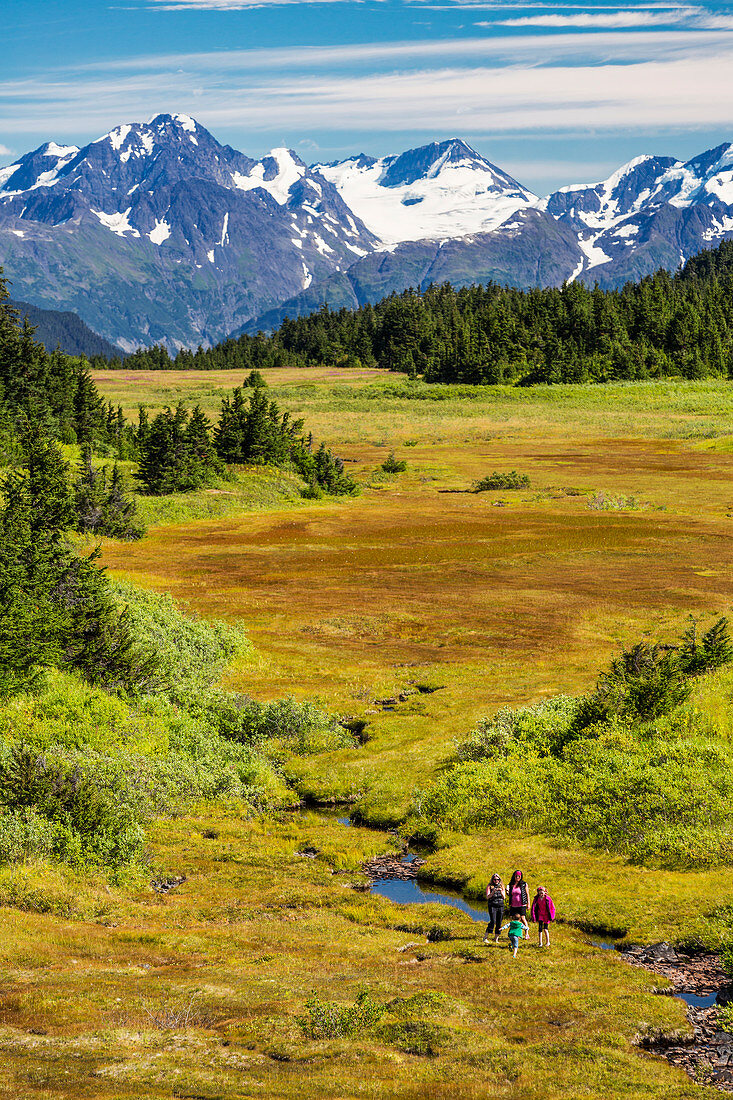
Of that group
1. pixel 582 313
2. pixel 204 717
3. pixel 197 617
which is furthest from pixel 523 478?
pixel 582 313

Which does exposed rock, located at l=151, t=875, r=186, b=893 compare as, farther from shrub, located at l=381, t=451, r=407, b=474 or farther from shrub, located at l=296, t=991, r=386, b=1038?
shrub, located at l=381, t=451, r=407, b=474

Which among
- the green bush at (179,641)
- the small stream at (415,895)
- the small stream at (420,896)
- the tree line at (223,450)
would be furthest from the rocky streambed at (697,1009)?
the tree line at (223,450)

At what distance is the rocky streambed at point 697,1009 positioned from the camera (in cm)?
1612

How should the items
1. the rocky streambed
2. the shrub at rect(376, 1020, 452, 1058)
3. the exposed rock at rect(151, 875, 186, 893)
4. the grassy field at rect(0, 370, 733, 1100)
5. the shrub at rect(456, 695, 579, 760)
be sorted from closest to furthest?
the grassy field at rect(0, 370, 733, 1100)
the shrub at rect(376, 1020, 452, 1058)
the rocky streambed
the exposed rock at rect(151, 875, 186, 893)
the shrub at rect(456, 695, 579, 760)

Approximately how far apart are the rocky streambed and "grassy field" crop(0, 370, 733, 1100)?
378mm

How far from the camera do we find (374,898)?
24078 millimetres

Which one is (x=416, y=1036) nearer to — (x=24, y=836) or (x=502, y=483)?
(x=24, y=836)

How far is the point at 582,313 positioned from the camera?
645ft

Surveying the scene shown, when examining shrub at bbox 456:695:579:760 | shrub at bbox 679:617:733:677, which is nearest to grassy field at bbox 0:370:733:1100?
shrub at bbox 456:695:579:760

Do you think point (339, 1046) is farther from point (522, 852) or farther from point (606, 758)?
point (606, 758)

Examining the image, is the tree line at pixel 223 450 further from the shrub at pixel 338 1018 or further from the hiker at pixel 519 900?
the shrub at pixel 338 1018

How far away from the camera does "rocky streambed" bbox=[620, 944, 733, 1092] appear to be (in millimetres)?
16125

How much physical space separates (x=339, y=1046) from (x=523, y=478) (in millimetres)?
87571

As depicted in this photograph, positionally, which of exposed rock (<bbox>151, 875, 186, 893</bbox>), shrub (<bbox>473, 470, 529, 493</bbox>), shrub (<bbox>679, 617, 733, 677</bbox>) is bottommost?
exposed rock (<bbox>151, 875, 186, 893</bbox>)
